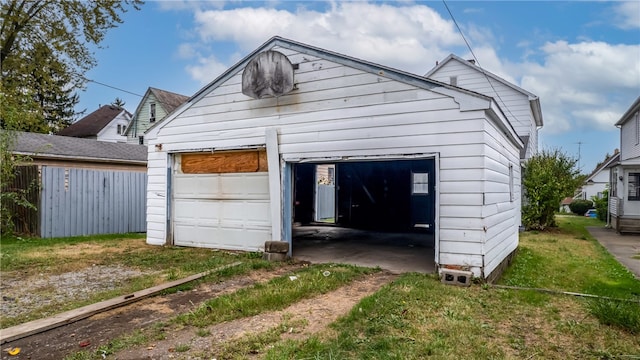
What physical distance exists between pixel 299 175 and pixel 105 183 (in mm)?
7198

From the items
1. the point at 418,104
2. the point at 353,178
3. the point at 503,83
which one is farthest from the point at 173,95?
the point at 418,104

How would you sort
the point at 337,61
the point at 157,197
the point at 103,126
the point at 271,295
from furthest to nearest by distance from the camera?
the point at 103,126 → the point at 157,197 → the point at 337,61 → the point at 271,295

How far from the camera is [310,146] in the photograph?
7.13 meters

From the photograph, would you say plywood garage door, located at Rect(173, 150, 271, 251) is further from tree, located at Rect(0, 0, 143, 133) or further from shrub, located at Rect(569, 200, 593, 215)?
shrub, located at Rect(569, 200, 593, 215)

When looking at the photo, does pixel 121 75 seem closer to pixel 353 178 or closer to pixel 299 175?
pixel 299 175

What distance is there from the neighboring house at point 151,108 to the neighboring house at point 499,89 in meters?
17.6

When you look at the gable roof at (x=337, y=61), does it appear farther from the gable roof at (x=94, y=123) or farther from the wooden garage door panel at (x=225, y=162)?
the gable roof at (x=94, y=123)

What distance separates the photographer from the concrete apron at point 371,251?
23.2 feet

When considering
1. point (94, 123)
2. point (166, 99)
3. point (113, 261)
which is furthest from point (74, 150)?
point (94, 123)

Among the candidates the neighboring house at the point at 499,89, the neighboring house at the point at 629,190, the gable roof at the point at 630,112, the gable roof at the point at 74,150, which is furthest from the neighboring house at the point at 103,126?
the gable roof at the point at 630,112

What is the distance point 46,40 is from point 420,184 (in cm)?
1470

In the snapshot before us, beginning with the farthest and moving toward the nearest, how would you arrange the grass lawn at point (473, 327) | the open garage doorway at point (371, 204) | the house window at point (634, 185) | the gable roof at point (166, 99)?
the gable roof at point (166, 99)
the house window at point (634, 185)
the open garage doorway at point (371, 204)
the grass lawn at point (473, 327)

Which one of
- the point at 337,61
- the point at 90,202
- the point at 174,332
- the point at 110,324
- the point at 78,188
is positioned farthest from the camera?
the point at 90,202

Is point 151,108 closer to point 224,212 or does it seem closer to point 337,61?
point 224,212
